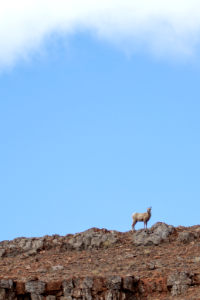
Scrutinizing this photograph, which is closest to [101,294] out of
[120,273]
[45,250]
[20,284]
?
[120,273]

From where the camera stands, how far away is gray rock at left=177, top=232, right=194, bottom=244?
33281 mm

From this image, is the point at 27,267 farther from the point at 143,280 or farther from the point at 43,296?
the point at 143,280

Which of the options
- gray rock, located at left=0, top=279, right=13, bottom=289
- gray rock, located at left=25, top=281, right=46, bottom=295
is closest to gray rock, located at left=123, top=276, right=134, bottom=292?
gray rock, located at left=25, top=281, right=46, bottom=295

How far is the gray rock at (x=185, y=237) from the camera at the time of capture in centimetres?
3328

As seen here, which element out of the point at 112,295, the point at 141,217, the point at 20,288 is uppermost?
the point at 141,217

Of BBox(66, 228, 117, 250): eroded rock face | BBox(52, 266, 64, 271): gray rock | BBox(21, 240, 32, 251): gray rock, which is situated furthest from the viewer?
BBox(21, 240, 32, 251): gray rock

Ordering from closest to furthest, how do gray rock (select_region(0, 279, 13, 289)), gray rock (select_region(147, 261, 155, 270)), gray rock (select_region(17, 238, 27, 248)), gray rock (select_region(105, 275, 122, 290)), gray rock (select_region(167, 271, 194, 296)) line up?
gray rock (select_region(167, 271, 194, 296)) < gray rock (select_region(0, 279, 13, 289)) < gray rock (select_region(105, 275, 122, 290)) < gray rock (select_region(147, 261, 155, 270)) < gray rock (select_region(17, 238, 27, 248))

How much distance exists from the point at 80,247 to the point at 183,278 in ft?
34.2

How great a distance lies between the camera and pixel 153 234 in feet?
112

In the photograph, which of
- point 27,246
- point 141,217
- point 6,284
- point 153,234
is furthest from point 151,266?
point 27,246

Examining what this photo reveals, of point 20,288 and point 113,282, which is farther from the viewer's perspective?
point 113,282

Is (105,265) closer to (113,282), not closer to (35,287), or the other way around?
(113,282)

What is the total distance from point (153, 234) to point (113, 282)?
9354 millimetres

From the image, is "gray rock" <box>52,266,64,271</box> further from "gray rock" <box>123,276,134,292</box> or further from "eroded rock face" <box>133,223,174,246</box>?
"eroded rock face" <box>133,223,174,246</box>
